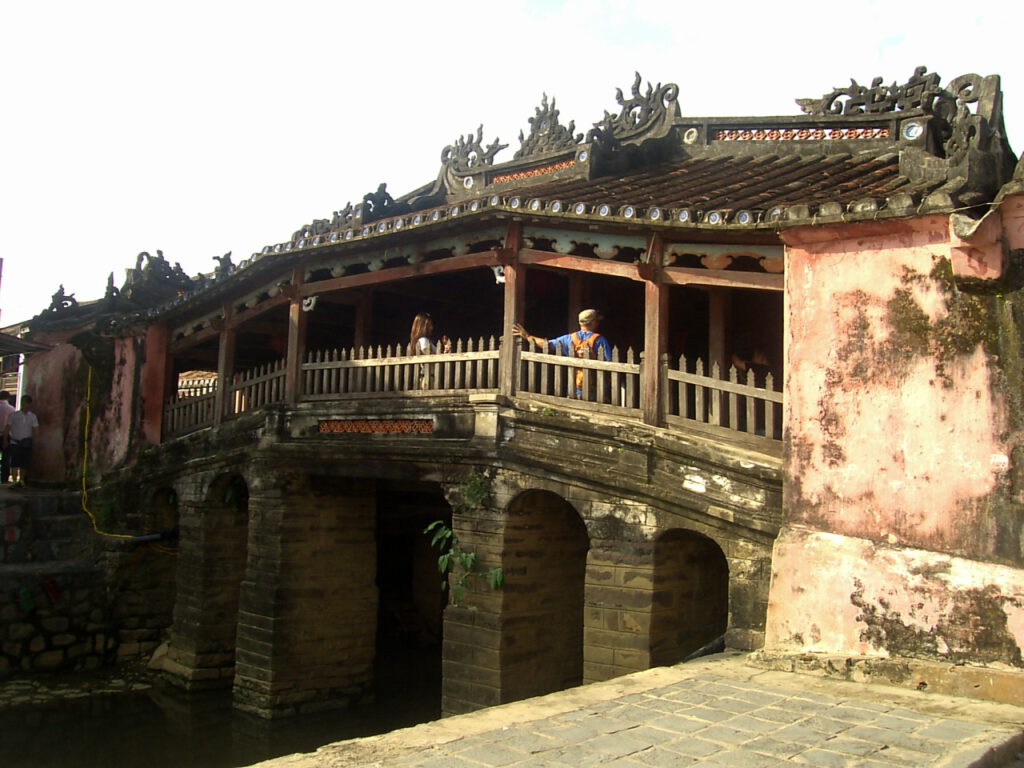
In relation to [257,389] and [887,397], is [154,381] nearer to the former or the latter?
[257,389]

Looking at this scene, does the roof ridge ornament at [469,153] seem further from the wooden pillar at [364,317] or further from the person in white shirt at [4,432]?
the person in white shirt at [4,432]

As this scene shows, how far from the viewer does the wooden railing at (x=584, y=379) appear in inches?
339

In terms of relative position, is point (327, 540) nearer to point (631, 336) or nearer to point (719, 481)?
point (631, 336)

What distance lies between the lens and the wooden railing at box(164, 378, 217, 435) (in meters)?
14.4

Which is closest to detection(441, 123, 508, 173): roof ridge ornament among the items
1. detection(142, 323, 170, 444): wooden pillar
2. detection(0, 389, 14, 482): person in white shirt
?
detection(142, 323, 170, 444): wooden pillar

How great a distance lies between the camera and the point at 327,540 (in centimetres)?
1211

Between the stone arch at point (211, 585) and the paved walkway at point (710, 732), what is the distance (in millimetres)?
8910

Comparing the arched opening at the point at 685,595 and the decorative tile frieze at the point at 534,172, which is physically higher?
the decorative tile frieze at the point at 534,172

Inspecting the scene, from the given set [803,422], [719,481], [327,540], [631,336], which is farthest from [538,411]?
[327,540]

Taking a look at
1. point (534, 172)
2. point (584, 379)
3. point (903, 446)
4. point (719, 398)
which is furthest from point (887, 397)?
point (534, 172)

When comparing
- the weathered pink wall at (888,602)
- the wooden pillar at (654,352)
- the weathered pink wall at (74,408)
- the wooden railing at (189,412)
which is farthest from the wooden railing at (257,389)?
the weathered pink wall at (888,602)

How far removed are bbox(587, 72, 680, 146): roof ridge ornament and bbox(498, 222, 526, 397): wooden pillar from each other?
2385mm

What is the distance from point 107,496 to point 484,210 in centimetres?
995

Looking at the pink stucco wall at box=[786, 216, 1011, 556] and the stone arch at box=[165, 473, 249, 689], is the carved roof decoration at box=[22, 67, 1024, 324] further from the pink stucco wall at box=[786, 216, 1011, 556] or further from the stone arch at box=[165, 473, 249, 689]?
the stone arch at box=[165, 473, 249, 689]
